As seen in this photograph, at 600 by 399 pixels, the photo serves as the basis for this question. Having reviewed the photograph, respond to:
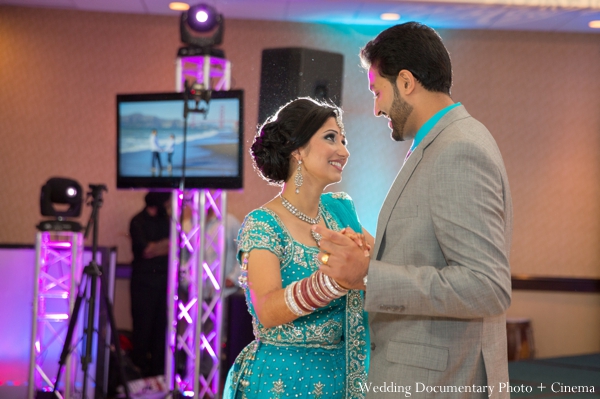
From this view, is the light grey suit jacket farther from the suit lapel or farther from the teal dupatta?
the teal dupatta

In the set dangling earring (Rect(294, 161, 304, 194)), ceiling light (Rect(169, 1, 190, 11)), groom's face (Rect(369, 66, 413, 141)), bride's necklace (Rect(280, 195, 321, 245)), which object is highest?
ceiling light (Rect(169, 1, 190, 11))

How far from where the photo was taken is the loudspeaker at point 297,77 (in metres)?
2.97

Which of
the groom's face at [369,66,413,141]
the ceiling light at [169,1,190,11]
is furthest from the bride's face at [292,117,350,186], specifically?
the ceiling light at [169,1,190,11]

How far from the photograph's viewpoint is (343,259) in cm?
145

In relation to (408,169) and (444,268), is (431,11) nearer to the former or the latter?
(408,169)

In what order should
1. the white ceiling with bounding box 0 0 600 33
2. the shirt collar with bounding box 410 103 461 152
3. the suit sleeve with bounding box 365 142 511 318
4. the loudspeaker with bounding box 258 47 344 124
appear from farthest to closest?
the white ceiling with bounding box 0 0 600 33 < the loudspeaker with bounding box 258 47 344 124 < the shirt collar with bounding box 410 103 461 152 < the suit sleeve with bounding box 365 142 511 318

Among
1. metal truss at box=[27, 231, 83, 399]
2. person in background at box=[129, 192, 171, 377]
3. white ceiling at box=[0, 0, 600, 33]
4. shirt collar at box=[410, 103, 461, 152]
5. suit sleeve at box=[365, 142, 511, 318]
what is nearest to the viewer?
suit sleeve at box=[365, 142, 511, 318]

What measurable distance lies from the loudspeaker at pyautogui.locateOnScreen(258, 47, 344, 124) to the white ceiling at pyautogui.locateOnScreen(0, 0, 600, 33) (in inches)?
103

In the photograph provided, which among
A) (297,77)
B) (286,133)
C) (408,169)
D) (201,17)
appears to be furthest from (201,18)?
(408,169)

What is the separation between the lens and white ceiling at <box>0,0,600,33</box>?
554 centimetres

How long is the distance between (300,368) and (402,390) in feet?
1.53

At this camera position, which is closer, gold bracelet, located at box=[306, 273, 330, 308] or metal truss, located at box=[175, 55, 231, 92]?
gold bracelet, located at box=[306, 273, 330, 308]

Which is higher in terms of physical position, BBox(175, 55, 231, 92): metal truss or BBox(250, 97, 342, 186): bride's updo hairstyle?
BBox(175, 55, 231, 92): metal truss

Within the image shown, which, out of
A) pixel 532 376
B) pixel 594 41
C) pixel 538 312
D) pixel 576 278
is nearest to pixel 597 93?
pixel 594 41
